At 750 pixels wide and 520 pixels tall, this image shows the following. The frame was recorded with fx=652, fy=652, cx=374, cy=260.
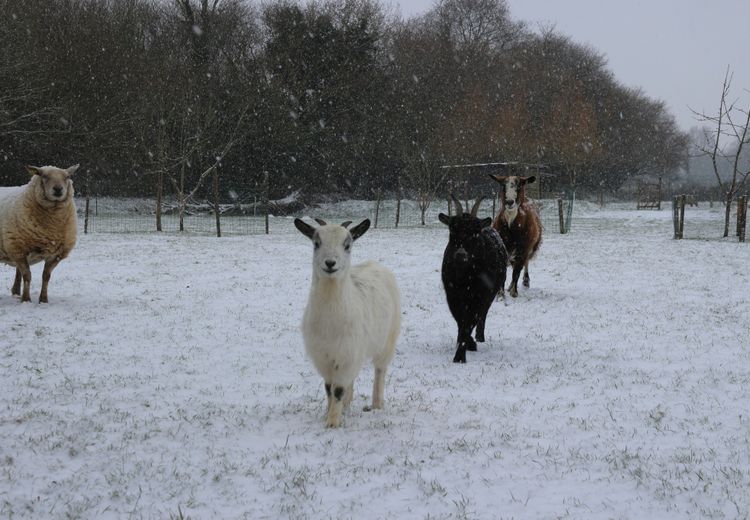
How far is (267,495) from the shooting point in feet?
12.5

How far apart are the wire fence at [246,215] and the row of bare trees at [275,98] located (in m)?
1.26

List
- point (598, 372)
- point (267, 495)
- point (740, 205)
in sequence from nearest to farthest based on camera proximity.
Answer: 1. point (267, 495)
2. point (598, 372)
3. point (740, 205)

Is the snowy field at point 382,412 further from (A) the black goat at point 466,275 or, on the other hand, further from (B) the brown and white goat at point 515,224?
(B) the brown and white goat at point 515,224

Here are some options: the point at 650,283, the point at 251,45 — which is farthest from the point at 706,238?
the point at 251,45

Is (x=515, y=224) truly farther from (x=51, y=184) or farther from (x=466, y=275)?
(x=51, y=184)

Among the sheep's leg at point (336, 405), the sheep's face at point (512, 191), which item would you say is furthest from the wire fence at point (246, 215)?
the sheep's leg at point (336, 405)

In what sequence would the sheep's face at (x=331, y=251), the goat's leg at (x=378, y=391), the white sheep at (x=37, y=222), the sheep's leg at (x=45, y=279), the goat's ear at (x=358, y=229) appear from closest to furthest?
the sheep's face at (x=331, y=251) < the goat's ear at (x=358, y=229) < the goat's leg at (x=378, y=391) < the white sheep at (x=37, y=222) < the sheep's leg at (x=45, y=279)

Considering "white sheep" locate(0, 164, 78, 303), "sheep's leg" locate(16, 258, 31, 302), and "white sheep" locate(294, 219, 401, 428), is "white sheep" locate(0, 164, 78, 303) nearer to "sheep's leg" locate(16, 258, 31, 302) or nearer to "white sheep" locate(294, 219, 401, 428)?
"sheep's leg" locate(16, 258, 31, 302)

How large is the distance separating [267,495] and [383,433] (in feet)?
4.17

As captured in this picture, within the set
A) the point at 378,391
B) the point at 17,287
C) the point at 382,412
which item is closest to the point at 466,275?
the point at 378,391

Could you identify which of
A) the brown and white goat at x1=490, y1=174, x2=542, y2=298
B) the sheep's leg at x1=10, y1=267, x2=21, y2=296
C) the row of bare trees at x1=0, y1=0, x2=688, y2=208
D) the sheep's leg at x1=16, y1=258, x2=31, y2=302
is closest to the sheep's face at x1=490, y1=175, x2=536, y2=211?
the brown and white goat at x1=490, y1=174, x2=542, y2=298

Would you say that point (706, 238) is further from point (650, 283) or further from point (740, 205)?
point (650, 283)

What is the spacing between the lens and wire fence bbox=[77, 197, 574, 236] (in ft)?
86.7

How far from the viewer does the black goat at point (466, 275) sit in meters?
7.44
